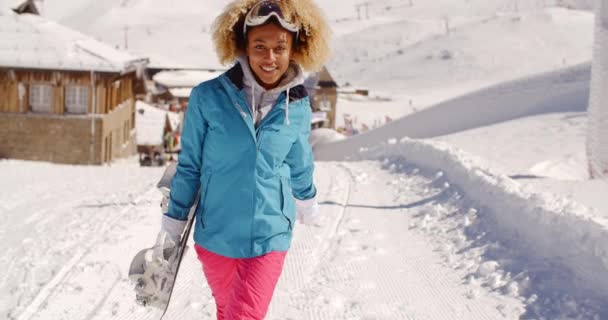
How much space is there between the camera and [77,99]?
26.9 metres

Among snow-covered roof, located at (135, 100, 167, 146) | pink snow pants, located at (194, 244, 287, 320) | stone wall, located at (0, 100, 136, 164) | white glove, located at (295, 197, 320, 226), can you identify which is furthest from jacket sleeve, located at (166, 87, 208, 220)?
snow-covered roof, located at (135, 100, 167, 146)

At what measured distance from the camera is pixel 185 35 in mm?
130375

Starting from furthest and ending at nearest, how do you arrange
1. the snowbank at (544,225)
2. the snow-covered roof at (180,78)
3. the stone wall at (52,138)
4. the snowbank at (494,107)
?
the snow-covered roof at (180,78), the stone wall at (52,138), the snowbank at (494,107), the snowbank at (544,225)

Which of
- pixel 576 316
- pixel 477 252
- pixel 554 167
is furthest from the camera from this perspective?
pixel 554 167

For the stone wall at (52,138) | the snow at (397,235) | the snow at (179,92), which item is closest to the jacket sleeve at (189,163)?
the snow at (397,235)

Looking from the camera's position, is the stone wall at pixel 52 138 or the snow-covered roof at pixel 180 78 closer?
the stone wall at pixel 52 138

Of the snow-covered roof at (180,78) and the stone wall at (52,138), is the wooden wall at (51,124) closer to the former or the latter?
the stone wall at (52,138)

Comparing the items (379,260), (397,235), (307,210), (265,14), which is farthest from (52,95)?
(265,14)

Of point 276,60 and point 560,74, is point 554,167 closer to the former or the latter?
point 560,74

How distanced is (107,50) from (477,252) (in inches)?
975

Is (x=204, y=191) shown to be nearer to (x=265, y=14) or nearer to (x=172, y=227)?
(x=172, y=227)

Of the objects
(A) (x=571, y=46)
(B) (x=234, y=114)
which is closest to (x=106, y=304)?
(B) (x=234, y=114)

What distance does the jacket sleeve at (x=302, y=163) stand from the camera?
317 centimetres

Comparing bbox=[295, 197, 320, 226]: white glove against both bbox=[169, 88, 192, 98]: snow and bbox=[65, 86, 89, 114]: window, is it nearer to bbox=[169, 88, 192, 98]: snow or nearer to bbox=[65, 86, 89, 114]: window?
bbox=[65, 86, 89, 114]: window
